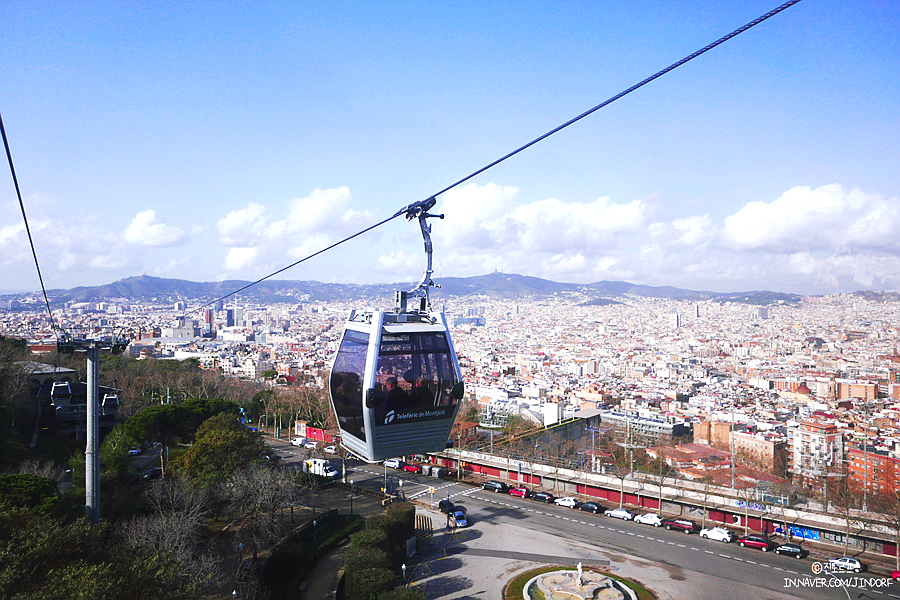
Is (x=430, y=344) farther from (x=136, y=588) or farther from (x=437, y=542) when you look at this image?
(x=437, y=542)

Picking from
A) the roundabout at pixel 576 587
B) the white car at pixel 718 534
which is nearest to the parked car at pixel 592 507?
the white car at pixel 718 534

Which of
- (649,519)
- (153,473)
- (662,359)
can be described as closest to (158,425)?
(153,473)

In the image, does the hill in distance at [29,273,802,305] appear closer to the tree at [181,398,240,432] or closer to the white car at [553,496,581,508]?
the tree at [181,398,240,432]

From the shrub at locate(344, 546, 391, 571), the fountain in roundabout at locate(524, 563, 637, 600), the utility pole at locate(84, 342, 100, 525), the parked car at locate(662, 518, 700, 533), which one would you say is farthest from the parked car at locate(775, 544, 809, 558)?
the utility pole at locate(84, 342, 100, 525)

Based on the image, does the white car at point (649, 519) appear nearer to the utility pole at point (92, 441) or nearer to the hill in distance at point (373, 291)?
the utility pole at point (92, 441)

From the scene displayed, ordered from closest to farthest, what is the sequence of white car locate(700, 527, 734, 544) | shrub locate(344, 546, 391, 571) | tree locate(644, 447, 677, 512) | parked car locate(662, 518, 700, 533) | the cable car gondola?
the cable car gondola < shrub locate(344, 546, 391, 571) < white car locate(700, 527, 734, 544) < parked car locate(662, 518, 700, 533) < tree locate(644, 447, 677, 512)

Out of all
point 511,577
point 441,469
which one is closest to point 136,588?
point 511,577

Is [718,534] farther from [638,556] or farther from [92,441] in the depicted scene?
[92,441]
